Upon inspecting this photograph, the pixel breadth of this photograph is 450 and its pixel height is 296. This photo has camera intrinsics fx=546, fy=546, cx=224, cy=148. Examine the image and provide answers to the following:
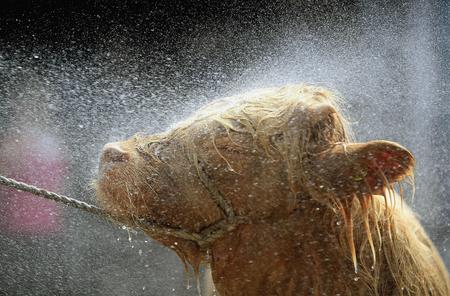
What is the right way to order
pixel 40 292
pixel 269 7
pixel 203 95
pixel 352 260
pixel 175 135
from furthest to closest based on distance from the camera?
1. pixel 269 7
2. pixel 203 95
3. pixel 40 292
4. pixel 175 135
5. pixel 352 260

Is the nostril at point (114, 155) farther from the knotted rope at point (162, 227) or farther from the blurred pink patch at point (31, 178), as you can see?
the blurred pink patch at point (31, 178)

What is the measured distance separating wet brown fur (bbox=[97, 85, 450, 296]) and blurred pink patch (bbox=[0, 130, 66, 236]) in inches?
68.4

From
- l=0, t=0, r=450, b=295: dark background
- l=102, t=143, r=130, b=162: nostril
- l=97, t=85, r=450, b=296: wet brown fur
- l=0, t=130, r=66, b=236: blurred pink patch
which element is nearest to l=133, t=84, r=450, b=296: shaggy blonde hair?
l=97, t=85, r=450, b=296: wet brown fur

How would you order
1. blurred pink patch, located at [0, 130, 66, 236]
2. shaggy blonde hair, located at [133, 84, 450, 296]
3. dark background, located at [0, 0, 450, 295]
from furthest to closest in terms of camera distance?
1. dark background, located at [0, 0, 450, 295]
2. blurred pink patch, located at [0, 130, 66, 236]
3. shaggy blonde hair, located at [133, 84, 450, 296]

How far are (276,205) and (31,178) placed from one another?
210 cm

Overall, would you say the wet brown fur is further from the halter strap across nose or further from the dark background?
the dark background

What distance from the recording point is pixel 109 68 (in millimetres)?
3877

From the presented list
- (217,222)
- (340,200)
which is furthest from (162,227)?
(340,200)

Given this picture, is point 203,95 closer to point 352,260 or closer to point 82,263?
point 82,263

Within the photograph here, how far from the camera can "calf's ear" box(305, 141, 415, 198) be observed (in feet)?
5.06

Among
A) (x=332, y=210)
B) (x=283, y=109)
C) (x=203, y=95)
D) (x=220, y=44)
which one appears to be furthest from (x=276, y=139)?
(x=220, y=44)

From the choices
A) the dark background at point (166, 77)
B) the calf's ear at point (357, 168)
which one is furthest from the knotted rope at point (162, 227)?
the dark background at point (166, 77)

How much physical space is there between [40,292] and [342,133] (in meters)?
2.39

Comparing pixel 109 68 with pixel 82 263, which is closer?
pixel 82 263
